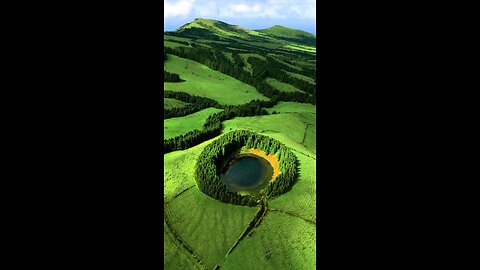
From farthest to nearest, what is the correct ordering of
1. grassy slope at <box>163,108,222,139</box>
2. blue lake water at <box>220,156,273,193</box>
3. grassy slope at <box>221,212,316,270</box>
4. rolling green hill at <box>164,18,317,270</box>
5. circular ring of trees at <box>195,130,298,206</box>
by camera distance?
grassy slope at <box>163,108,222,139</box> → blue lake water at <box>220,156,273,193</box> → circular ring of trees at <box>195,130,298,206</box> → rolling green hill at <box>164,18,317,270</box> → grassy slope at <box>221,212,316,270</box>

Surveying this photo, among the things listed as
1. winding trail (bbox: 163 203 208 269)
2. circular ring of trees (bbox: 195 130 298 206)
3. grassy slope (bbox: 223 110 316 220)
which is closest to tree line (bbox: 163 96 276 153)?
grassy slope (bbox: 223 110 316 220)

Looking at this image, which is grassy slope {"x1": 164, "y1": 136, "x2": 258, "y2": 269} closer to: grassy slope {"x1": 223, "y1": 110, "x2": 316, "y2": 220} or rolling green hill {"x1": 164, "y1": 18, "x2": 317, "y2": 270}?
rolling green hill {"x1": 164, "y1": 18, "x2": 317, "y2": 270}

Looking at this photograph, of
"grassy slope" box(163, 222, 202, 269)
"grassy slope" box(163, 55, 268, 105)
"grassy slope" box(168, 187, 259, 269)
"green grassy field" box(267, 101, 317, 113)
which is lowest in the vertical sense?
"grassy slope" box(163, 222, 202, 269)

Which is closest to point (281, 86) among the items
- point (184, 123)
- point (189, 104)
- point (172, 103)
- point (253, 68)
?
point (253, 68)

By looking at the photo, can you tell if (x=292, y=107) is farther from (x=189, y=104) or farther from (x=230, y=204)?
(x=230, y=204)

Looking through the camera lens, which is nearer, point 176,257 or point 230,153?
point 176,257
